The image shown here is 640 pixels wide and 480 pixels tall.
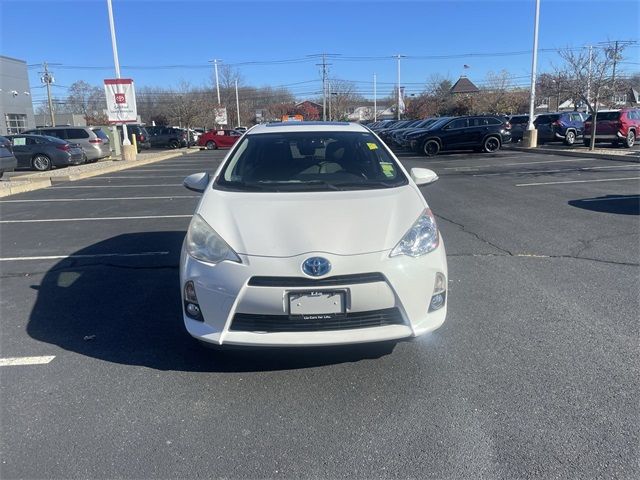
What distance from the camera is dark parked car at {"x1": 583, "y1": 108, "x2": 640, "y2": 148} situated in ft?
70.2

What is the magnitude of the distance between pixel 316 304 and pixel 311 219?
2.00 ft

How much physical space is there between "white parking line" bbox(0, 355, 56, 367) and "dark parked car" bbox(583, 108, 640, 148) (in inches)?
911

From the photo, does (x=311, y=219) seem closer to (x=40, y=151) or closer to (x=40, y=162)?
(x=40, y=151)

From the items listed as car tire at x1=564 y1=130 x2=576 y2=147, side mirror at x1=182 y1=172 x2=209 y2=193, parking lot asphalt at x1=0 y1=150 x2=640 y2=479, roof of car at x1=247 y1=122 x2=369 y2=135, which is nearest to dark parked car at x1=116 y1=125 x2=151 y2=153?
car tire at x1=564 y1=130 x2=576 y2=147

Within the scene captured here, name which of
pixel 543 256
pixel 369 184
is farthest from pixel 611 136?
pixel 369 184

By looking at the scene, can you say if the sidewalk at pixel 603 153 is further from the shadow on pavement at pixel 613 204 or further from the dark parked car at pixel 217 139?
the dark parked car at pixel 217 139

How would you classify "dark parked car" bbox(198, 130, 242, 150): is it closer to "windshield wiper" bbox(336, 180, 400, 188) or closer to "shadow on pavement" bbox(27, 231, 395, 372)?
"shadow on pavement" bbox(27, 231, 395, 372)

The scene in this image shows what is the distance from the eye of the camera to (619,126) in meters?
21.3

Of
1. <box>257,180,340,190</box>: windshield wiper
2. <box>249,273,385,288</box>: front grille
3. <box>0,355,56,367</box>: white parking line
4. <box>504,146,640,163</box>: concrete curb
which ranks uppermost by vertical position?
<box>257,180,340,190</box>: windshield wiper

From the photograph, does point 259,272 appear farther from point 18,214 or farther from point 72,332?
point 18,214

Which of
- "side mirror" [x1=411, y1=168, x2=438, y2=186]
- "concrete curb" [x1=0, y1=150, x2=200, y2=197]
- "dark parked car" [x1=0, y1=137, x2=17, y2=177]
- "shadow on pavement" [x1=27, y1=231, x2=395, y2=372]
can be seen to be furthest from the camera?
"dark parked car" [x1=0, y1=137, x2=17, y2=177]

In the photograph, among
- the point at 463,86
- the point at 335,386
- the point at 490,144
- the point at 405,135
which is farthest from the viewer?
the point at 463,86

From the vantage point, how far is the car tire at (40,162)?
58.6ft

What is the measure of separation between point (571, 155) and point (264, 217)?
1915 centimetres
